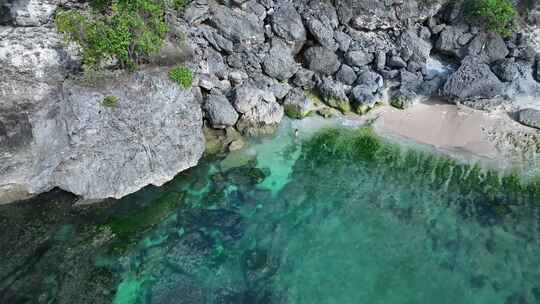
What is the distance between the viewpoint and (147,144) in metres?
22.2

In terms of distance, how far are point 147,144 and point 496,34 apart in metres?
24.5

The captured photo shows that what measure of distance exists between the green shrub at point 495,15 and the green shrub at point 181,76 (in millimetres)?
20418

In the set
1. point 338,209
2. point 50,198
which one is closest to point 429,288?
point 338,209

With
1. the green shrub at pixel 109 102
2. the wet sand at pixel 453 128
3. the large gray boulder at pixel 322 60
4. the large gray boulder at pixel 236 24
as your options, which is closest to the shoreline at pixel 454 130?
the wet sand at pixel 453 128

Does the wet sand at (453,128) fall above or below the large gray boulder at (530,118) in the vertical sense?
below

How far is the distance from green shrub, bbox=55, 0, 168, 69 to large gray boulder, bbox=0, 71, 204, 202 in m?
1.17

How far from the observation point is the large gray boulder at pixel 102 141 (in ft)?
69.2

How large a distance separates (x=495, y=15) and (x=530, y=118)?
7.77 meters

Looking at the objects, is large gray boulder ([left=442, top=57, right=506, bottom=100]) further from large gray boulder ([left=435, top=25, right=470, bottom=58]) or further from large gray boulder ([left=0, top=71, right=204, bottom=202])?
large gray boulder ([left=0, top=71, right=204, bottom=202])

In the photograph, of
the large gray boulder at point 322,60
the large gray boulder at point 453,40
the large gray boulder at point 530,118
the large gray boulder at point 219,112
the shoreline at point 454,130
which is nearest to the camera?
the shoreline at point 454,130

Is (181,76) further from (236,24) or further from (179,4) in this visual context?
(236,24)

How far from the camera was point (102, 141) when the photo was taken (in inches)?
843

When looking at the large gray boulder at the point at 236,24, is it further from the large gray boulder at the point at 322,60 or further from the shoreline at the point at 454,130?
the shoreline at the point at 454,130

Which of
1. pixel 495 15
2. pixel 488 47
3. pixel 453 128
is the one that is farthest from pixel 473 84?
pixel 495 15
